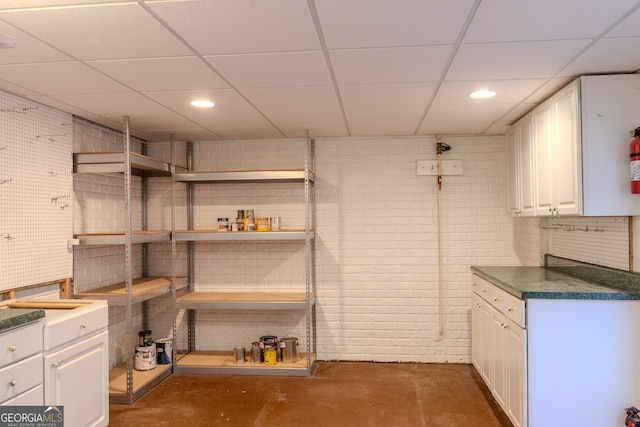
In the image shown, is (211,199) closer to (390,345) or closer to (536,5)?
(390,345)

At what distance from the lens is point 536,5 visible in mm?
1743

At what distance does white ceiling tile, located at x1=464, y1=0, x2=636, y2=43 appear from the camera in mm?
1738

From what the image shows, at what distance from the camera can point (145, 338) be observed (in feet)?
13.6

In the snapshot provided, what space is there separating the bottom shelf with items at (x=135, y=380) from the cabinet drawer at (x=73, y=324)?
0.93 meters

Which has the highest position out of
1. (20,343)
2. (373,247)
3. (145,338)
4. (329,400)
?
(373,247)

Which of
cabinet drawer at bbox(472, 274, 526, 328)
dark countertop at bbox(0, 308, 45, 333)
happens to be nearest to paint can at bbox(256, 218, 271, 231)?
cabinet drawer at bbox(472, 274, 526, 328)

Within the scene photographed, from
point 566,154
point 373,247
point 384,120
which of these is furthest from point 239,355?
point 566,154

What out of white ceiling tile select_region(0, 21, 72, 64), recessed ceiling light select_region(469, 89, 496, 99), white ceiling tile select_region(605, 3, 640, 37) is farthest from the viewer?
recessed ceiling light select_region(469, 89, 496, 99)

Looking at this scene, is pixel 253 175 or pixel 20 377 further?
pixel 253 175

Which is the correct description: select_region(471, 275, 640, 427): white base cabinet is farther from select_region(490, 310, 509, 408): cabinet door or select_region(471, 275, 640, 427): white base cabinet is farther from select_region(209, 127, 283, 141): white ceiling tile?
select_region(209, 127, 283, 141): white ceiling tile

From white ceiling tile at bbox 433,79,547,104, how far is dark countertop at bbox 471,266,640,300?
126cm

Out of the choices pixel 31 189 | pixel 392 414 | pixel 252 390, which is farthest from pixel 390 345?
pixel 31 189

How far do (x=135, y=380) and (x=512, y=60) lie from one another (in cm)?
367

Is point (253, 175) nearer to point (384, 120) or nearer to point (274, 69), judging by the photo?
point (384, 120)
